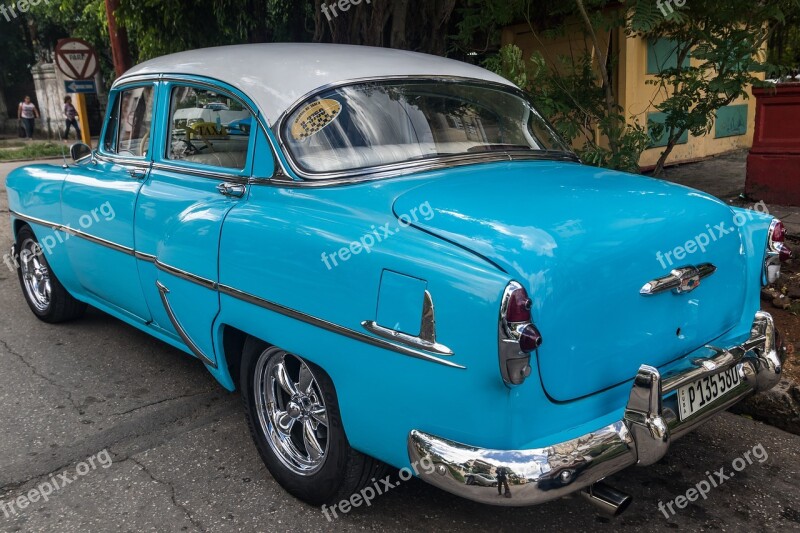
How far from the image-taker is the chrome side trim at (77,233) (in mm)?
4031

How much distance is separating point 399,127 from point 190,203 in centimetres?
109

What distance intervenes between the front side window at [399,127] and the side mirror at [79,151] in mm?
2328

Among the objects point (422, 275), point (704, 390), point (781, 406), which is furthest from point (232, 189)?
point (781, 406)

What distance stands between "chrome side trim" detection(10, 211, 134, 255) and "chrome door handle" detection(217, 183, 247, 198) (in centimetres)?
91

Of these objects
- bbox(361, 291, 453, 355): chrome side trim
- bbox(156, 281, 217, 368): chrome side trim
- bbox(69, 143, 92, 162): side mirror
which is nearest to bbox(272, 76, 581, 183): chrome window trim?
bbox(361, 291, 453, 355): chrome side trim

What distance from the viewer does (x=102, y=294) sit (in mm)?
4566

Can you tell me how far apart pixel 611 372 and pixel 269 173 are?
1.67 meters

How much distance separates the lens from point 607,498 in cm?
243

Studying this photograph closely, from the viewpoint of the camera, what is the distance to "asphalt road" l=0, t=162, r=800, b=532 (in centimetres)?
298

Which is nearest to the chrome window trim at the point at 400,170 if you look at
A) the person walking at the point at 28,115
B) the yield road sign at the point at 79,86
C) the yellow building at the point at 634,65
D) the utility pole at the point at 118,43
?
the yellow building at the point at 634,65

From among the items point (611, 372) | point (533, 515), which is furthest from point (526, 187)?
point (533, 515)

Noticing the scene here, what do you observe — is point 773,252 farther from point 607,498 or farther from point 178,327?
point 178,327

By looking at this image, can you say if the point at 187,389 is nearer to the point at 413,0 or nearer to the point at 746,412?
the point at 746,412

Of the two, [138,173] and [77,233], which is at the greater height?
[138,173]
